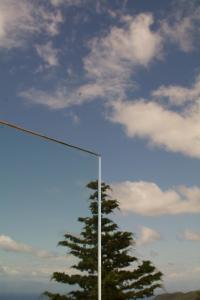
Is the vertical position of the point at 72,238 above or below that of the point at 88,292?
above

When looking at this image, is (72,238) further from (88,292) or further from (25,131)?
(25,131)

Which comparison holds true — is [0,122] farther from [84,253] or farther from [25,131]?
[84,253]

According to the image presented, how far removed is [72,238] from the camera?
27.8m

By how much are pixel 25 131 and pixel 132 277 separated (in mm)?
17128

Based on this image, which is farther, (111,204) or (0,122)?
(111,204)

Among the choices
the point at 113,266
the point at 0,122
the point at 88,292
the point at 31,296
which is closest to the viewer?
the point at 0,122

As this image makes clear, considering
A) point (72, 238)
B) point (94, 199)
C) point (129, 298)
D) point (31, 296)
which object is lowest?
point (31, 296)

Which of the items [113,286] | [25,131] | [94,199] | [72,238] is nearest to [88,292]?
[113,286]

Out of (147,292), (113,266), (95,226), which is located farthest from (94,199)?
(147,292)

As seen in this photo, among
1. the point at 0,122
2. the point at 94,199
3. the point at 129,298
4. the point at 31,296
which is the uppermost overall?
the point at 94,199

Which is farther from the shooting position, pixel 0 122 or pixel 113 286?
pixel 113 286

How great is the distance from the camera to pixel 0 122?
12.8m

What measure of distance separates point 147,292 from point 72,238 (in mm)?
5720

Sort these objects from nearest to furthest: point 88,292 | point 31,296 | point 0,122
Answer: point 0,122 → point 31,296 → point 88,292
